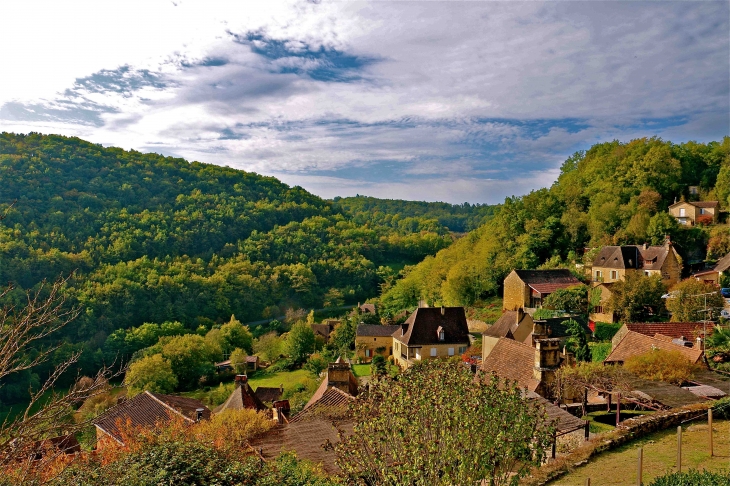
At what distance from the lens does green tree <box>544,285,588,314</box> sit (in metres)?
35.9

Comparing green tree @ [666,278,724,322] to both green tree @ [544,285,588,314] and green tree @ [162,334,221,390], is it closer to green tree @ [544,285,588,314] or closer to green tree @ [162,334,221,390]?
green tree @ [544,285,588,314]

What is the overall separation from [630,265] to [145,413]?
36880 millimetres

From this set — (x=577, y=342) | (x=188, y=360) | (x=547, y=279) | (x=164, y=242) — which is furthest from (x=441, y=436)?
(x=164, y=242)

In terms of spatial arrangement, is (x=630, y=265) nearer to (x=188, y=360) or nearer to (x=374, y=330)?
(x=374, y=330)

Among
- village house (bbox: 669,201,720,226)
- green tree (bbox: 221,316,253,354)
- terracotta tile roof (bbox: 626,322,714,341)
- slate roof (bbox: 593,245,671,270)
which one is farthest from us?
green tree (bbox: 221,316,253,354)

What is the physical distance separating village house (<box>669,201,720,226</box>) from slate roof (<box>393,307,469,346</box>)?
83.8ft

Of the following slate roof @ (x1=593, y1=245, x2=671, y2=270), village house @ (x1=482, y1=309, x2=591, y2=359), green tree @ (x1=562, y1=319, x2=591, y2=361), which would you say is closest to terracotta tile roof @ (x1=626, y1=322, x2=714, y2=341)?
green tree @ (x1=562, y1=319, x2=591, y2=361)

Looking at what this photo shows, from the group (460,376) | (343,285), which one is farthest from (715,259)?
(343,285)

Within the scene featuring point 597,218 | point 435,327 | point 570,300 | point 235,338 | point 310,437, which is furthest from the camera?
point 235,338

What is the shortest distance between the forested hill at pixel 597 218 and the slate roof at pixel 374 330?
281 inches

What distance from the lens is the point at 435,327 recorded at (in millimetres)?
36781

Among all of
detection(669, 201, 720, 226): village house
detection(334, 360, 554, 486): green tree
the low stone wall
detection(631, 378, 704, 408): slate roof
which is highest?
detection(669, 201, 720, 226): village house

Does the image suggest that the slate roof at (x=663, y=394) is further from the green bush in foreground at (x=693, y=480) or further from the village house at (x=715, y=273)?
the village house at (x=715, y=273)

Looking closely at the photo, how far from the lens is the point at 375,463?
24.4ft
